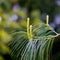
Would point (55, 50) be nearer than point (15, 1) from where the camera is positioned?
Yes

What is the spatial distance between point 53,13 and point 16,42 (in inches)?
49.8

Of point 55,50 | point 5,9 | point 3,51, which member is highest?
point 5,9

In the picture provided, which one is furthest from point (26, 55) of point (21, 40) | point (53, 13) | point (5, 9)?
point (53, 13)

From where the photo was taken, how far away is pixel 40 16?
6.33ft

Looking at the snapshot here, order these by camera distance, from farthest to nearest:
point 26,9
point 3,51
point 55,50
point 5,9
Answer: point 26,9 < point 5,9 < point 3,51 < point 55,50

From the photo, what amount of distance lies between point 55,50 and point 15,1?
1.11 metres

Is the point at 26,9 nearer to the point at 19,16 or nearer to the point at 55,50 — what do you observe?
the point at 19,16

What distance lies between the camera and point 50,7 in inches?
80.4

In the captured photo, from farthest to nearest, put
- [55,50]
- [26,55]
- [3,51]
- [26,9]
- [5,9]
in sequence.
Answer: [26,9]
[5,9]
[3,51]
[55,50]
[26,55]

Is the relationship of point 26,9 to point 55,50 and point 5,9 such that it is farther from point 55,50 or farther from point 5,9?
point 55,50

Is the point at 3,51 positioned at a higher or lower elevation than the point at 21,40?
lower

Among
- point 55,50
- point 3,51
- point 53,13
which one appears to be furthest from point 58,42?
point 53,13

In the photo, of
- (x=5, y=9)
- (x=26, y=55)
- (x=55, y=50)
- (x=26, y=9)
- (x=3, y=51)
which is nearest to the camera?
(x=26, y=55)

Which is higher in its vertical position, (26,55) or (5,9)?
(5,9)
